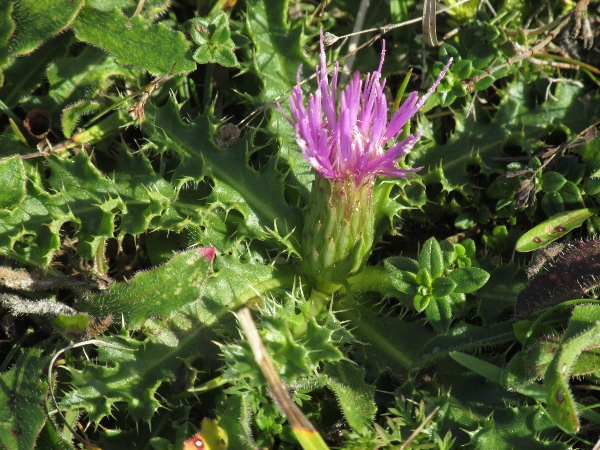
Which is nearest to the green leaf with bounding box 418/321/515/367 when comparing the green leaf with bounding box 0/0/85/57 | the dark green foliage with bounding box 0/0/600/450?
the dark green foliage with bounding box 0/0/600/450

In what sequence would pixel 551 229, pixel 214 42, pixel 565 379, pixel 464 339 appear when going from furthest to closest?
pixel 214 42 < pixel 551 229 < pixel 464 339 < pixel 565 379

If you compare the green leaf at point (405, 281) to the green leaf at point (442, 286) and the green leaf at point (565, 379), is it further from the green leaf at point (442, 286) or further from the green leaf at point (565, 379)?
the green leaf at point (565, 379)

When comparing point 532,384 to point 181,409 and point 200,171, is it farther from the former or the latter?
point 200,171

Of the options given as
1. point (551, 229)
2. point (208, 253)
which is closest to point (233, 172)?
point (208, 253)

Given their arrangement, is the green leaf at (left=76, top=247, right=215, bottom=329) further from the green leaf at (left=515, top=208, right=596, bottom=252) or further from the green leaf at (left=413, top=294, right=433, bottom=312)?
the green leaf at (left=515, top=208, right=596, bottom=252)

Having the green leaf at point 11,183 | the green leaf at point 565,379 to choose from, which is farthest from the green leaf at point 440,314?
the green leaf at point 11,183

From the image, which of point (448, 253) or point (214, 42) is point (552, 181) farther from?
point (214, 42)

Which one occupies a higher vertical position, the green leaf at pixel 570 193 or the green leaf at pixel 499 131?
the green leaf at pixel 499 131
